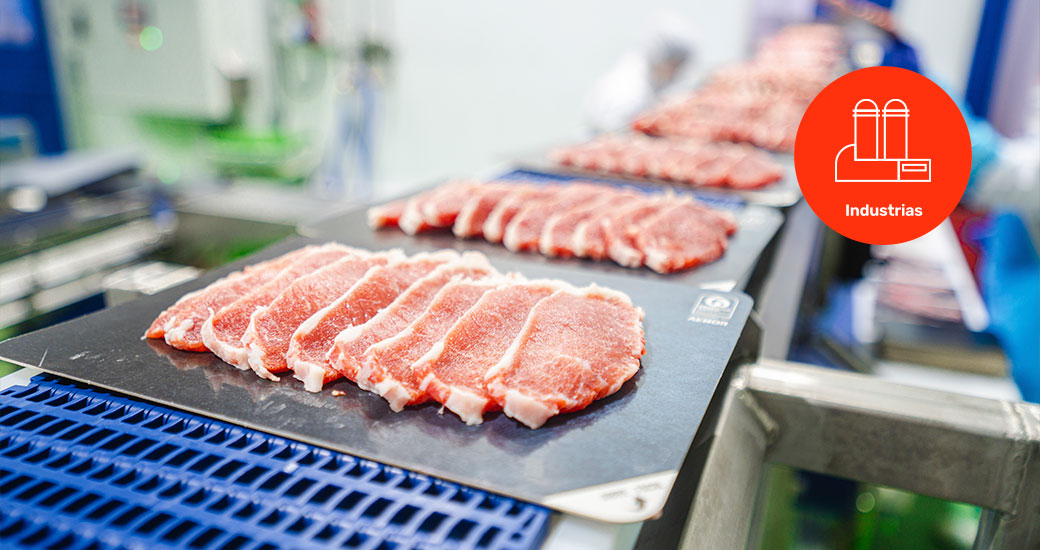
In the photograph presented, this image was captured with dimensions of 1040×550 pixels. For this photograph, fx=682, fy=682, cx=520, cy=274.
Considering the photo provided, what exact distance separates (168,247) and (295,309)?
1.71 m

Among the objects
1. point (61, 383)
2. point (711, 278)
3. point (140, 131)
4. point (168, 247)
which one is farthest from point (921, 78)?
point (140, 131)

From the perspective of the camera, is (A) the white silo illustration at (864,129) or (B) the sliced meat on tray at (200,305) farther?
(B) the sliced meat on tray at (200,305)

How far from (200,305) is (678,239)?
1.22 m

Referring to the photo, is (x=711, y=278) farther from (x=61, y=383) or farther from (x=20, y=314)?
(x=20, y=314)

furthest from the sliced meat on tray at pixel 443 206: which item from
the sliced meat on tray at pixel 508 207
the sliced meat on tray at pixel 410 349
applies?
the sliced meat on tray at pixel 410 349

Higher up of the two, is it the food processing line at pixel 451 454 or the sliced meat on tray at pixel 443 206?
the sliced meat on tray at pixel 443 206

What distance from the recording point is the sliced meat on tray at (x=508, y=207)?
80.2 inches

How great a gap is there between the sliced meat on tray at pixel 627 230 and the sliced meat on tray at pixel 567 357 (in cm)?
41

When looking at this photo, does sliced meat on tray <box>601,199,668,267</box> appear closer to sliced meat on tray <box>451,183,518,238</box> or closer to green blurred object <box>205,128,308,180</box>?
sliced meat on tray <box>451,183,518,238</box>

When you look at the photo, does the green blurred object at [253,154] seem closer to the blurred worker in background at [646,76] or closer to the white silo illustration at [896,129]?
the blurred worker in background at [646,76]

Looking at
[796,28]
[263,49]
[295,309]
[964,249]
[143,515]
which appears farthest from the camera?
[263,49]

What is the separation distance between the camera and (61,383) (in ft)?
3.82

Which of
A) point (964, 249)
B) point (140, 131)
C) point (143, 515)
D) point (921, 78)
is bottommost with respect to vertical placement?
point (964, 249)

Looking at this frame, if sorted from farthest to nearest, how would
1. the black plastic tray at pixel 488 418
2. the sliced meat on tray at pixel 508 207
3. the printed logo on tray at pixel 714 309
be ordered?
1. the sliced meat on tray at pixel 508 207
2. the printed logo on tray at pixel 714 309
3. the black plastic tray at pixel 488 418
